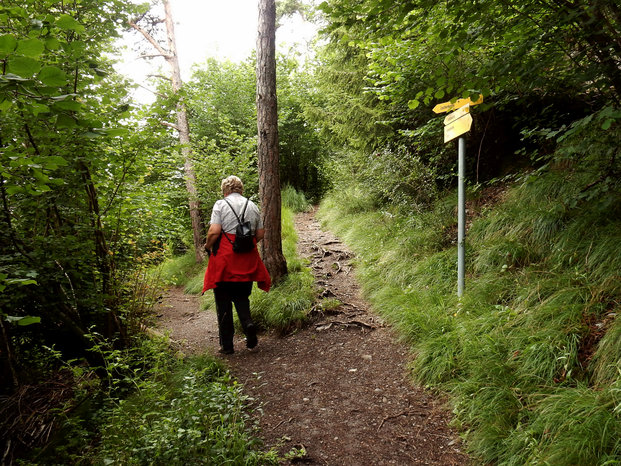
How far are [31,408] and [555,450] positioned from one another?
3.44m

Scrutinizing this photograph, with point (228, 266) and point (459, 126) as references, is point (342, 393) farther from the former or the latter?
point (459, 126)

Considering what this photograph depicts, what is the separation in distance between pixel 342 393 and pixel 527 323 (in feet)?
5.84

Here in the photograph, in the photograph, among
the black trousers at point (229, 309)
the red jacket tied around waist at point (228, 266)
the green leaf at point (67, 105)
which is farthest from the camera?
the black trousers at point (229, 309)

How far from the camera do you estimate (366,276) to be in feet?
19.1

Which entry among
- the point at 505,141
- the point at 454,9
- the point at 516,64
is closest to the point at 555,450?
the point at 516,64

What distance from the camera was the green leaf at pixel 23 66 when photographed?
3.98 feet

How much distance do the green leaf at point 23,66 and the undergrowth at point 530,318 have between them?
10.1 ft

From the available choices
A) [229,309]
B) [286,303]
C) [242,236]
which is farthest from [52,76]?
[286,303]

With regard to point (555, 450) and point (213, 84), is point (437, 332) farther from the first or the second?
point (213, 84)

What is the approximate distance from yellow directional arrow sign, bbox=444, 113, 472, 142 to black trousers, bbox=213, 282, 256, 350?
2999mm

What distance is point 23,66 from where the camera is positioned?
1234 mm

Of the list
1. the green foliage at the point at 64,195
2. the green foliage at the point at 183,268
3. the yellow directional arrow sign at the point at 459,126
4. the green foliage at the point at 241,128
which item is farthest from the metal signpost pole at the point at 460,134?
the green foliage at the point at 183,268

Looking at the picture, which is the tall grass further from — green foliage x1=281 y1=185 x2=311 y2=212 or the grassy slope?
green foliage x1=281 y1=185 x2=311 y2=212

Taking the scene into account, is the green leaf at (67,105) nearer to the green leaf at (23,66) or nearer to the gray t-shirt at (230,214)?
the green leaf at (23,66)
